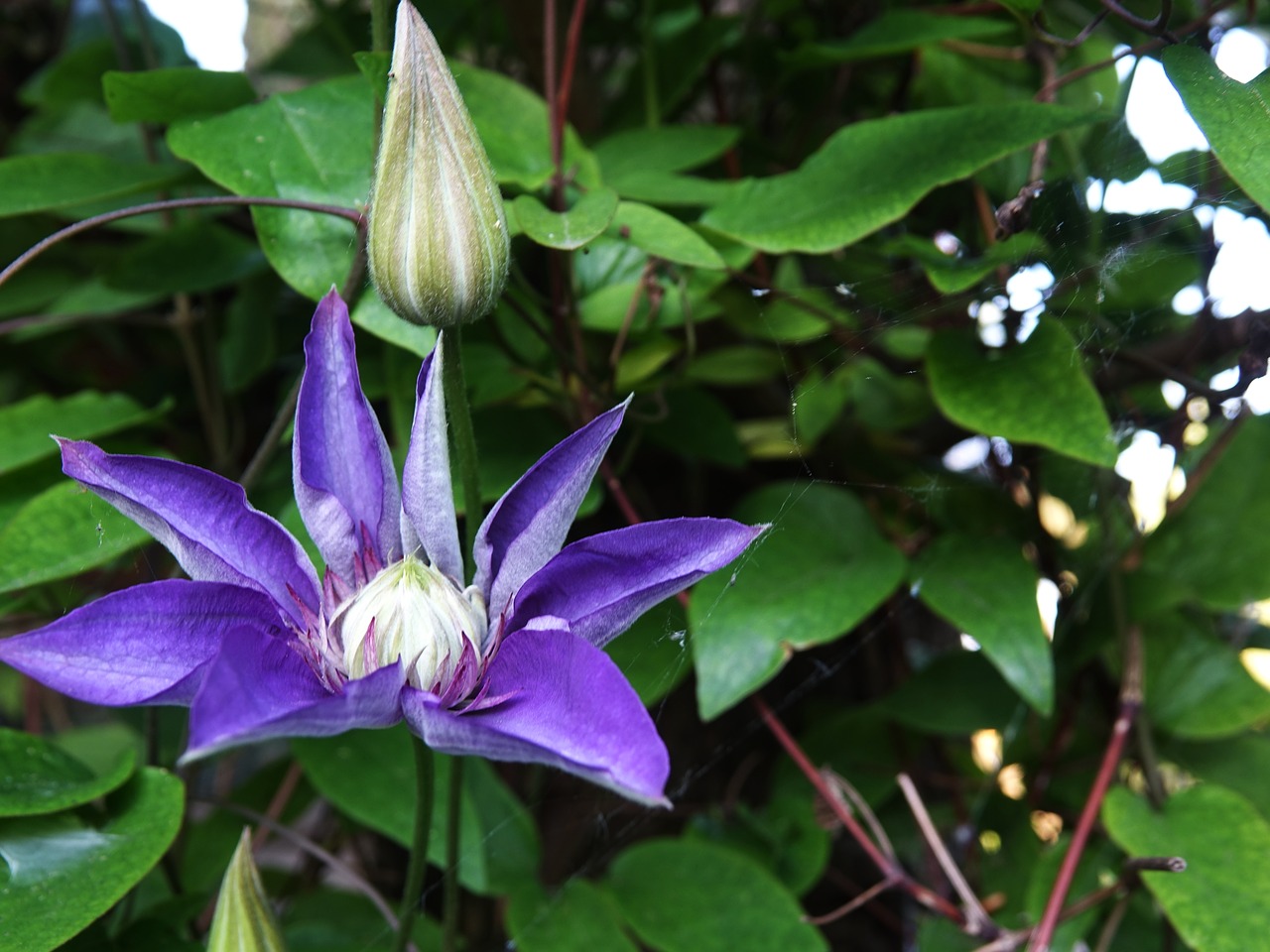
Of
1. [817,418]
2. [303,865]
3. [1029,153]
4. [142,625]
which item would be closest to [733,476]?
[817,418]

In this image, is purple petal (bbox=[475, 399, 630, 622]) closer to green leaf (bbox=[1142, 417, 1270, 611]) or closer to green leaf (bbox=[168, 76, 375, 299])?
green leaf (bbox=[168, 76, 375, 299])

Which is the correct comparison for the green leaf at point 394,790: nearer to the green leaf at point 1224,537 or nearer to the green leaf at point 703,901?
the green leaf at point 703,901

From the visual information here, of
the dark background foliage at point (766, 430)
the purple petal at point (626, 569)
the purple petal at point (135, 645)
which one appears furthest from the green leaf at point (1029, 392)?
the purple petal at point (135, 645)

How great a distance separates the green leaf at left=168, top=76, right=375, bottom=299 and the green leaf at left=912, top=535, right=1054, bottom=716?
0.32m

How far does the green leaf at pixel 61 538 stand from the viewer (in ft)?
1.40

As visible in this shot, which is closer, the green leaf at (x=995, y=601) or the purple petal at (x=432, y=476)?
the purple petal at (x=432, y=476)

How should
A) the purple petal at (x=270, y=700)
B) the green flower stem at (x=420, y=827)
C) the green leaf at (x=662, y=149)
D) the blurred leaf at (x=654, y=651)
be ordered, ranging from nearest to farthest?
the purple petal at (x=270, y=700) → the green flower stem at (x=420, y=827) → the blurred leaf at (x=654, y=651) → the green leaf at (x=662, y=149)

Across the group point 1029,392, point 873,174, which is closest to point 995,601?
point 1029,392

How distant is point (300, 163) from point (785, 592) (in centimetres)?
29

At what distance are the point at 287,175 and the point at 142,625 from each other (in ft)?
0.72

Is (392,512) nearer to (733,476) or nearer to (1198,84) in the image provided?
(1198,84)

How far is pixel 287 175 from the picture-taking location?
431 millimetres

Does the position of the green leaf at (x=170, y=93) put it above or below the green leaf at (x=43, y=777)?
above

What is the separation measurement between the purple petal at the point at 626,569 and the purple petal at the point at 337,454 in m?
0.06
